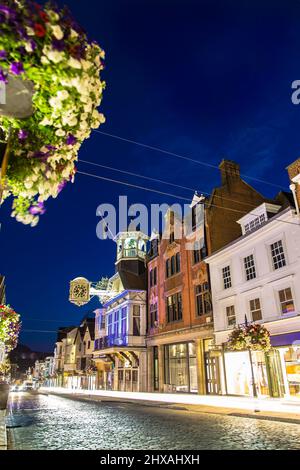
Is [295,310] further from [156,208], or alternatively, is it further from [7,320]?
[7,320]

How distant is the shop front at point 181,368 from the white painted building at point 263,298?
335 cm

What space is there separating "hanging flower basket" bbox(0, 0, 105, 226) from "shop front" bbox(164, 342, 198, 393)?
24.4 meters

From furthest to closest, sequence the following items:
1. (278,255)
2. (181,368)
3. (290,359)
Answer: (181,368) → (278,255) → (290,359)

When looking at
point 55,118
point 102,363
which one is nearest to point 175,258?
point 102,363

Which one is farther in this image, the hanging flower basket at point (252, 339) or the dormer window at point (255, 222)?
the dormer window at point (255, 222)

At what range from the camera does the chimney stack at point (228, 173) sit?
28.2m

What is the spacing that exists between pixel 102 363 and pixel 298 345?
3032 centimetres

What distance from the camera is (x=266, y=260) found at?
65.9 ft

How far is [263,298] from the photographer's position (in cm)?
1994

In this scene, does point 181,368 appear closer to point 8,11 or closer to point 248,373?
point 248,373

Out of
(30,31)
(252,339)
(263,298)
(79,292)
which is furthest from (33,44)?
→ (79,292)

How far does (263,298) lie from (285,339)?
2854 mm

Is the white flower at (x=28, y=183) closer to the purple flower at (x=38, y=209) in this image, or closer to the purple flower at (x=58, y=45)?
the purple flower at (x=38, y=209)

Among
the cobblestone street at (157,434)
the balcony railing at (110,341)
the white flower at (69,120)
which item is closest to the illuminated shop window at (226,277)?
the cobblestone street at (157,434)
